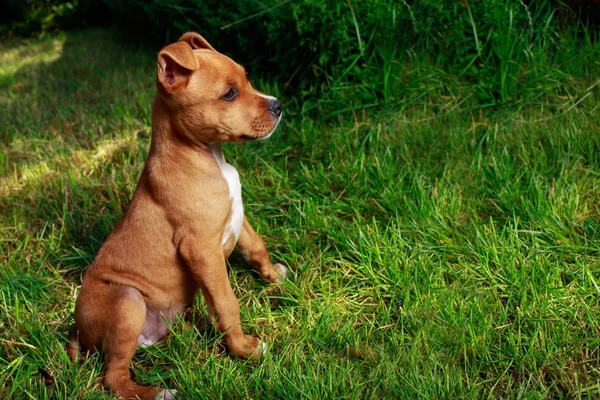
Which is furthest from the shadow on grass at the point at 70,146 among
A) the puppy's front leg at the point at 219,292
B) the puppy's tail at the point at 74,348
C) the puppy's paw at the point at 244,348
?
the puppy's paw at the point at 244,348

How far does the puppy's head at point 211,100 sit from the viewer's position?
8.89 feet

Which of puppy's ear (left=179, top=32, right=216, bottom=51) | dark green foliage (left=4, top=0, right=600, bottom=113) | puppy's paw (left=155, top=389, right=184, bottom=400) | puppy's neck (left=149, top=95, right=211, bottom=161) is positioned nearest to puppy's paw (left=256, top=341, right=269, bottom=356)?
puppy's paw (left=155, top=389, right=184, bottom=400)

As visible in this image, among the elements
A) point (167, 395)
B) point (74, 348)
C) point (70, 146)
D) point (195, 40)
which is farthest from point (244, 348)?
point (70, 146)

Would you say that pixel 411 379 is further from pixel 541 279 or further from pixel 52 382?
pixel 52 382

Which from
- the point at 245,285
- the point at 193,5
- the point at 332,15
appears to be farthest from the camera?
the point at 193,5

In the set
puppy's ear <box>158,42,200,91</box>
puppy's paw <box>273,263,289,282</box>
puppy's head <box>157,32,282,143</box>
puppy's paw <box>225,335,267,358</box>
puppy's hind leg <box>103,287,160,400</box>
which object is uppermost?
puppy's ear <box>158,42,200,91</box>

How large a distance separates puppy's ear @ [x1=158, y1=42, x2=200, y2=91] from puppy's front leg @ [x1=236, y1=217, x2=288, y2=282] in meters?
0.96

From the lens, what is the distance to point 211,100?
2.79 metres

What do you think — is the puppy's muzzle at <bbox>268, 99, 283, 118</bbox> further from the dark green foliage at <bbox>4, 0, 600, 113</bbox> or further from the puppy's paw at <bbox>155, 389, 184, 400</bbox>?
the dark green foliage at <bbox>4, 0, 600, 113</bbox>

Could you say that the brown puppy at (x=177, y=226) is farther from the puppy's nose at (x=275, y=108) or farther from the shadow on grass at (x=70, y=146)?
the shadow on grass at (x=70, y=146)

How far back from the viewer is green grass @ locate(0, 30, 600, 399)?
266 cm

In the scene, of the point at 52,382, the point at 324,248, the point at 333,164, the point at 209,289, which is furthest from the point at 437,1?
the point at 52,382

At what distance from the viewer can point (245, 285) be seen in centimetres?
343

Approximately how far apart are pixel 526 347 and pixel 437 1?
9.54ft
